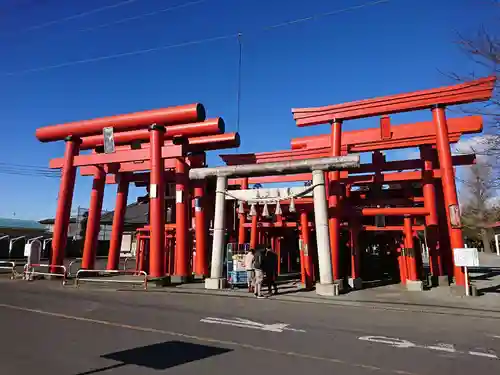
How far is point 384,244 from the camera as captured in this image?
71.4 ft

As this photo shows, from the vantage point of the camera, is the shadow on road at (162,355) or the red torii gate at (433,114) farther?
the red torii gate at (433,114)

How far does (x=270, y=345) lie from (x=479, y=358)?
10.0ft

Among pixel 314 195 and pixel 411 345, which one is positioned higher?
pixel 314 195

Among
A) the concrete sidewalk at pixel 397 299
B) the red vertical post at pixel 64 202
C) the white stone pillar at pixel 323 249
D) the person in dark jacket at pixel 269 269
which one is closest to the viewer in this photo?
the concrete sidewalk at pixel 397 299

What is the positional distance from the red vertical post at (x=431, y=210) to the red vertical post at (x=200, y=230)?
9278 mm

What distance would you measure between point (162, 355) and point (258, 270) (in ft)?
23.0

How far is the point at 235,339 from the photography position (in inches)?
259

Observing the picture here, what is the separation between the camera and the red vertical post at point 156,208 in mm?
14844

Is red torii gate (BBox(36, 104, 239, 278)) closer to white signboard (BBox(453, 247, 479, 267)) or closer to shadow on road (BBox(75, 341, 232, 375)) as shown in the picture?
shadow on road (BBox(75, 341, 232, 375))

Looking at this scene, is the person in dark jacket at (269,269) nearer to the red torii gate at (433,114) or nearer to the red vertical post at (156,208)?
the red torii gate at (433,114)

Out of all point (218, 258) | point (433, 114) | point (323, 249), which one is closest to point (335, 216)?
point (323, 249)

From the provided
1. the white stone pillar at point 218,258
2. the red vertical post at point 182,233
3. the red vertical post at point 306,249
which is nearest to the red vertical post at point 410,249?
the red vertical post at point 306,249

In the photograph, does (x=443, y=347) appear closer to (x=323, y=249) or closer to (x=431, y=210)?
(x=323, y=249)

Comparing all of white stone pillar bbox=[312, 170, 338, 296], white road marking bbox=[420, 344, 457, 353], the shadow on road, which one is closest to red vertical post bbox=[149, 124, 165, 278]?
white stone pillar bbox=[312, 170, 338, 296]
